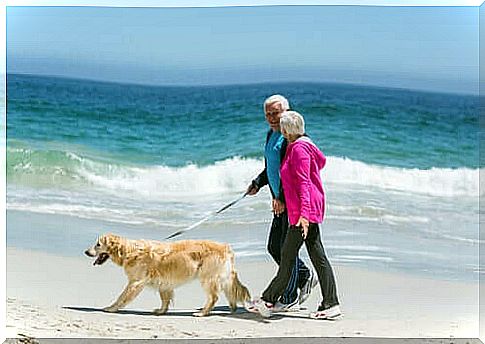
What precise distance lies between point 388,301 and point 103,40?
9.28 ft

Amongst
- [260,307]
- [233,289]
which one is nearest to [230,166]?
[233,289]

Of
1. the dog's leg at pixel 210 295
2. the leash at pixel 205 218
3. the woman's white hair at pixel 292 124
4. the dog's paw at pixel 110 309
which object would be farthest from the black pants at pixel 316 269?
the dog's paw at pixel 110 309

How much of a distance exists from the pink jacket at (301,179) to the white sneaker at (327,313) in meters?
0.65

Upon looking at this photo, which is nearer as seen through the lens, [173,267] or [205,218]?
[173,267]

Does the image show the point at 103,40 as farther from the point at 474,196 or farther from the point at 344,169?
the point at 474,196

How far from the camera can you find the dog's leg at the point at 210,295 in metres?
12.8

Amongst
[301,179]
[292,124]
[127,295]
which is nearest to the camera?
[301,179]

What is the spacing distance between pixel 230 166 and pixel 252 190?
0.79ft

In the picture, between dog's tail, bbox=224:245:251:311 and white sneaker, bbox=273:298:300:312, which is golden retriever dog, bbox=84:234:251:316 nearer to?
dog's tail, bbox=224:245:251:311

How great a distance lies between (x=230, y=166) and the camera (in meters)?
12.9

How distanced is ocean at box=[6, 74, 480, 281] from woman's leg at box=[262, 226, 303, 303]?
0.18m

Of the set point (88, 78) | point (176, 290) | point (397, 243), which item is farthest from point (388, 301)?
point (88, 78)

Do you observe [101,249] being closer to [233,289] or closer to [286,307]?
[233,289]

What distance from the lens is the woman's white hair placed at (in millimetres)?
12711
